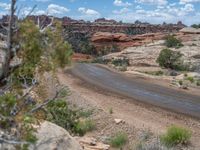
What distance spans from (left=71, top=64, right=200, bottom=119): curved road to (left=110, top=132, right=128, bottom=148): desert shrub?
559 cm

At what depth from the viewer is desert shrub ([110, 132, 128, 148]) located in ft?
50.0

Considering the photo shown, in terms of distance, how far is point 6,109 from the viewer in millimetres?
7637

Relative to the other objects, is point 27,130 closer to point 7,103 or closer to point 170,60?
point 7,103

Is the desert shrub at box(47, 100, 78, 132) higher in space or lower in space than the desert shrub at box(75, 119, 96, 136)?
higher

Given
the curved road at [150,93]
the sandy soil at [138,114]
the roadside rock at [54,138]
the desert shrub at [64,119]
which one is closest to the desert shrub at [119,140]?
the sandy soil at [138,114]

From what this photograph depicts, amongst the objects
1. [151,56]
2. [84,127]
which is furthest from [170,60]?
[84,127]

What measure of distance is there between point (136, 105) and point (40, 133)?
11.9m

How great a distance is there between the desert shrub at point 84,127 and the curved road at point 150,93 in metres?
5.08

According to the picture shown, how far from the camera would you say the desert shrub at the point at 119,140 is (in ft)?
50.0

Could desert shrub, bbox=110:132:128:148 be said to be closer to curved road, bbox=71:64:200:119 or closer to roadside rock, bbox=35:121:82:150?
roadside rock, bbox=35:121:82:150

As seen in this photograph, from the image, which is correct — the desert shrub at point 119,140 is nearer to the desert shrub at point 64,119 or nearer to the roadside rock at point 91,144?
the roadside rock at point 91,144

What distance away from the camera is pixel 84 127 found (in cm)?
1706

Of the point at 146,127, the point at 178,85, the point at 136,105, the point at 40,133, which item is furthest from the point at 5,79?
the point at 178,85

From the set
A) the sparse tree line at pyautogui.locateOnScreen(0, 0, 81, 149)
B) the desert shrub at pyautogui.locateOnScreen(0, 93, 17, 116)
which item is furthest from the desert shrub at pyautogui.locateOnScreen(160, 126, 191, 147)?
the desert shrub at pyautogui.locateOnScreen(0, 93, 17, 116)
